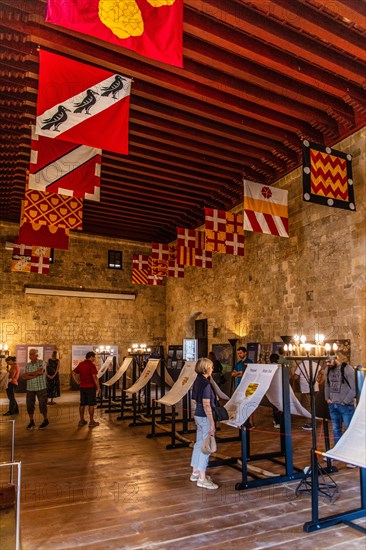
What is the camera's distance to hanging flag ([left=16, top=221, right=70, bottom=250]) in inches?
334

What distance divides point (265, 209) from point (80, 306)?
31.6 feet

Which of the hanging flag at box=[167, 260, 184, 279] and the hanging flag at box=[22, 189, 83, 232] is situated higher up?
the hanging flag at box=[22, 189, 83, 232]

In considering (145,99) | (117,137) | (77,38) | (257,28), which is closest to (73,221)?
(145,99)

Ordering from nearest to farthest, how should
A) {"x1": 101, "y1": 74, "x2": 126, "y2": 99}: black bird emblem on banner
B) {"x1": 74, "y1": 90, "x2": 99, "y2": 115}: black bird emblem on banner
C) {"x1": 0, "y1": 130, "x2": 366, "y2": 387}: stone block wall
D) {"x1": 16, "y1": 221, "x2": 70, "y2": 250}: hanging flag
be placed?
{"x1": 74, "y1": 90, "x2": 99, "y2": 115}: black bird emblem on banner → {"x1": 101, "y1": 74, "x2": 126, "y2": 99}: black bird emblem on banner → {"x1": 0, "y1": 130, "x2": 366, "y2": 387}: stone block wall → {"x1": 16, "y1": 221, "x2": 70, "y2": 250}: hanging flag

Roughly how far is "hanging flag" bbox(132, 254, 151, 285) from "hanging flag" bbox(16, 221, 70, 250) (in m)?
4.88

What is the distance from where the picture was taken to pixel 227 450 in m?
5.69

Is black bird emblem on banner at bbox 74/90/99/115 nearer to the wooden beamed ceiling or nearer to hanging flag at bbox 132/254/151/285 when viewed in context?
the wooden beamed ceiling

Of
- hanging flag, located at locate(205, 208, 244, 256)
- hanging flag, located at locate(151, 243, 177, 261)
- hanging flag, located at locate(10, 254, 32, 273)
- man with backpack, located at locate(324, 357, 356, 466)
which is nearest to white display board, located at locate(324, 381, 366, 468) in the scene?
man with backpack, located at locate(324, 357, 356, 466)

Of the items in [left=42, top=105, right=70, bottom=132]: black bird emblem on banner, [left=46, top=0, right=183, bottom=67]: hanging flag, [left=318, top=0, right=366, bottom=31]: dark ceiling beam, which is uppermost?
[left=318, top=0, right=366, bottom=31]: dark ceiling beam

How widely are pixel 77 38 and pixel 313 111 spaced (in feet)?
14.8

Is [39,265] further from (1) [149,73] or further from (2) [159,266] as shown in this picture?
(1) [149,73]

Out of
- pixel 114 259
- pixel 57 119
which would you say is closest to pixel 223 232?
pixel 57 119

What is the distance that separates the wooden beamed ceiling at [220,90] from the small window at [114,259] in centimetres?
537

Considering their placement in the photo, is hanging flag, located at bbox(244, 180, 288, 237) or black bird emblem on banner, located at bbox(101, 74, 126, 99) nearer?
black bird emblem on banner, located at bbox(101, 74, 126, 99)
